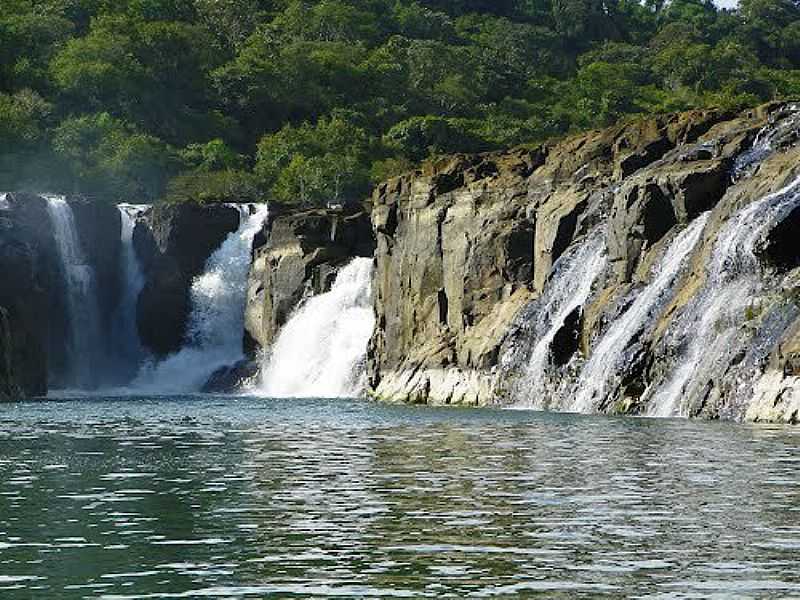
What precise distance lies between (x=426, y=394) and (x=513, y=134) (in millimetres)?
94728

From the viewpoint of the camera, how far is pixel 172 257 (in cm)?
11150

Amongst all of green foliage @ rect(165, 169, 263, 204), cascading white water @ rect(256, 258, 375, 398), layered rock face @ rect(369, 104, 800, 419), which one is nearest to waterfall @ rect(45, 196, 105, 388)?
cascading white water @ rect(256, 258, 375, 398)

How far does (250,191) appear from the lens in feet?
509

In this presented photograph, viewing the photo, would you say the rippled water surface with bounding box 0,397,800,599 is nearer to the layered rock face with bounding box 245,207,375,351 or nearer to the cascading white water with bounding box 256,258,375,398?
the cascading white water with bounding box 256,258,375,398

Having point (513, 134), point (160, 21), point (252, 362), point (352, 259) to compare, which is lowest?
point (252, 362)

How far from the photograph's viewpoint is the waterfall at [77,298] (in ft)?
351

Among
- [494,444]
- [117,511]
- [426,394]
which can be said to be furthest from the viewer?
[426,394]

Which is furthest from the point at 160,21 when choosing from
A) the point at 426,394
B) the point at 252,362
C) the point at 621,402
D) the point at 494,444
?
the point at 494,444

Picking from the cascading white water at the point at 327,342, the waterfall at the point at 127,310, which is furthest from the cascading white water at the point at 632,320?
the waterfall at the point at 127,310

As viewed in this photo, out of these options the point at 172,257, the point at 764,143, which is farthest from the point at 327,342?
the point at 764,143

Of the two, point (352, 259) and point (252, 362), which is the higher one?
point (352, 259)

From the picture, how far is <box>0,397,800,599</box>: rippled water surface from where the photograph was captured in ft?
63.9

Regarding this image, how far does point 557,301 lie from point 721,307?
17669 mm

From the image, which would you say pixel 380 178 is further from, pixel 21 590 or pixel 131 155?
pixel 21 590
